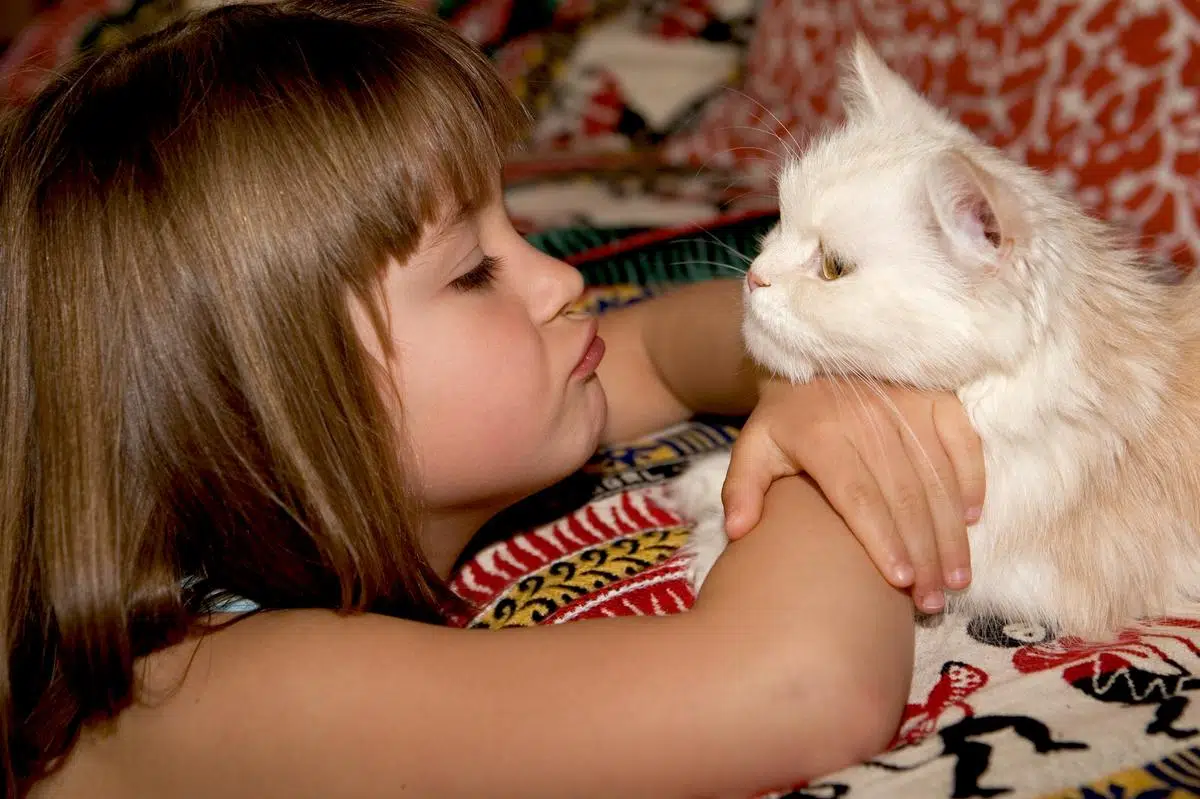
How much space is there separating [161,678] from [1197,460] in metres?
0.87

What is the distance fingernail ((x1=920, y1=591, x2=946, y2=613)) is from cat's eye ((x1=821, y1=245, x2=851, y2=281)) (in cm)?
28

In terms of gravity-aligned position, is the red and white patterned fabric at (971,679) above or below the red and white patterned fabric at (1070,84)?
below

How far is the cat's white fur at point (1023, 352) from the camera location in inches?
31.8

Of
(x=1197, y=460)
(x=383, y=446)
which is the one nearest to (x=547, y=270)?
(x=383, y=446)

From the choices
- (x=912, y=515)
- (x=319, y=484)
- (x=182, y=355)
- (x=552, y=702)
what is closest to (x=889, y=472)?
(x=912, y=515)

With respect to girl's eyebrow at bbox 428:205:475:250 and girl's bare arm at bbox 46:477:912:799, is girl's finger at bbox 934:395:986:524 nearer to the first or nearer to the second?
girl's bare arm at bbox 46:477:912:799

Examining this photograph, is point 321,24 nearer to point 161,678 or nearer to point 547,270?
point 547,270

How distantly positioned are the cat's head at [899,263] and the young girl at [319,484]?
0.19 ft

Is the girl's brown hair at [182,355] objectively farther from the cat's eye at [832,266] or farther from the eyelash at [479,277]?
the cat's eye at [832,266]

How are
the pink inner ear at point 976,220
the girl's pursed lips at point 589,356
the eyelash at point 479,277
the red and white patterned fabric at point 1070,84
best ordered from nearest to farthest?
the pink inner ear at point 976,220, the eyelash at point 479,277, the girl's pursed lips at point 589,356, the red and white patterned fabric at point 1070,84

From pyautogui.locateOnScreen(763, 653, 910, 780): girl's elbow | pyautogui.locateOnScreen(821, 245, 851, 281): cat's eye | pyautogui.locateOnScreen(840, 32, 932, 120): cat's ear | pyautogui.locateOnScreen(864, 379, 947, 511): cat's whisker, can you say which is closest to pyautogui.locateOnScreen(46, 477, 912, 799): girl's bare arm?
pyautogui.locateOnScreen(763, 653, 910, 780): girl's elbow

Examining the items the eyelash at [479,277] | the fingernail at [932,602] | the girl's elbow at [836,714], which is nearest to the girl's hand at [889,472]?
the fingernail at [932,602]

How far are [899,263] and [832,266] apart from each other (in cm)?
6

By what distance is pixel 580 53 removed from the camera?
206 cm
